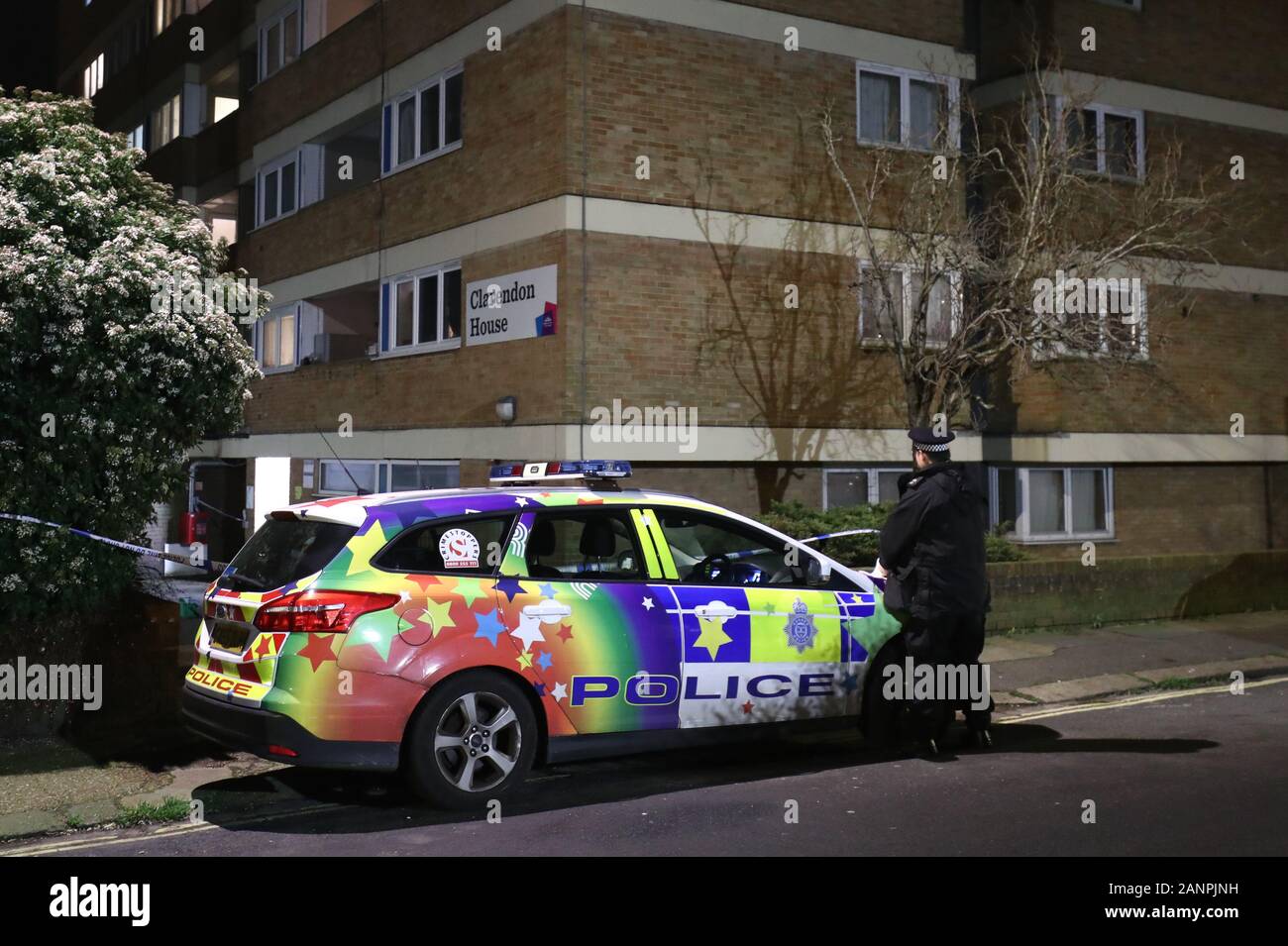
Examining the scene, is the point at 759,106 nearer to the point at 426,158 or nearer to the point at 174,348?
the point at 426,158

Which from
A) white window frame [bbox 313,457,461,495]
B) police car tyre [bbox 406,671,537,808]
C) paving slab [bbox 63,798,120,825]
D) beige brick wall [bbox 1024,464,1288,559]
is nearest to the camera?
police car tyre [bbox 406,671,537,808]

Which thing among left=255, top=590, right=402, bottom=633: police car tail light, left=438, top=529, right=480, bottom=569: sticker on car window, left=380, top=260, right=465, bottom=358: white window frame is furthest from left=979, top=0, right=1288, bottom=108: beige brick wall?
left=255, top=590, right=402, bottom=633: police car tail light

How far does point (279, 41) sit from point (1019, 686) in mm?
16947

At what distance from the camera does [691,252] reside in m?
14.1

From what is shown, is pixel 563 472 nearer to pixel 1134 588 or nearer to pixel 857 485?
pixel 857 485

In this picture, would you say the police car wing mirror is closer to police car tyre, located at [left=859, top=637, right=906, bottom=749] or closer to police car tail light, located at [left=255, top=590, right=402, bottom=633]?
police car tyre, located at [left=859, top=637, right=906, bottom=749]

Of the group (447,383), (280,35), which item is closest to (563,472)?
(447,383)

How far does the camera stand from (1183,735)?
867 cm

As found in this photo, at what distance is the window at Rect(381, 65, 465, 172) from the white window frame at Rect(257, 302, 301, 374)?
4.12 meters

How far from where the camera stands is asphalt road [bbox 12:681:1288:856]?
239 inches

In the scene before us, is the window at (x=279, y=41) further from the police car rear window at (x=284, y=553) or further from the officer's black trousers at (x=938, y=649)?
the officer's black trousers at (x=938, y=649)

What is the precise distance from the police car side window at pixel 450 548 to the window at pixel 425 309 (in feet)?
29.7

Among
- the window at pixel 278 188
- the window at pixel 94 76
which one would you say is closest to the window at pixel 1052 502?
the window at pixel 278 188

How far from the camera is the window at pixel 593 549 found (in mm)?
7109
